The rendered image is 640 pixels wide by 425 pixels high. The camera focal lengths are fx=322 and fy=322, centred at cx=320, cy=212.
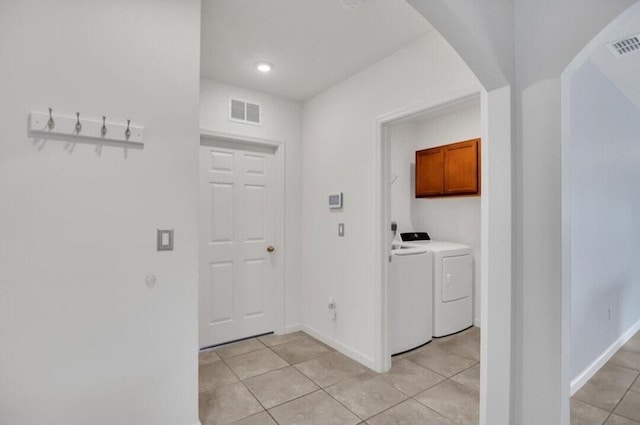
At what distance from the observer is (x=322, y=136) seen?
3312mm

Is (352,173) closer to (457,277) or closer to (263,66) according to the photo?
(263,66)

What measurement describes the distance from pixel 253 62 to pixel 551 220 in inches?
95.7

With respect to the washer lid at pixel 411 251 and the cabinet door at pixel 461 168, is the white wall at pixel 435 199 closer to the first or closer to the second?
the cabinet door at pixel 461 168

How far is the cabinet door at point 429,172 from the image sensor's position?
374 centimetres

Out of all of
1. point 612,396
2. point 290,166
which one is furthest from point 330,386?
point 290,166

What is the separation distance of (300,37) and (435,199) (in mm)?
2679

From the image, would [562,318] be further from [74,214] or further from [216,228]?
[216,228]

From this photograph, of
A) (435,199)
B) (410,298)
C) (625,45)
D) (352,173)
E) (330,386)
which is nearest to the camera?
(625,45)

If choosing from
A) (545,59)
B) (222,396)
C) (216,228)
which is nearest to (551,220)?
(545,59)

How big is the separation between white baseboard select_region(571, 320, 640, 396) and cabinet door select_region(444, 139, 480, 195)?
1.73 metres

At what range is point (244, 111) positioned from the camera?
10.6 feet

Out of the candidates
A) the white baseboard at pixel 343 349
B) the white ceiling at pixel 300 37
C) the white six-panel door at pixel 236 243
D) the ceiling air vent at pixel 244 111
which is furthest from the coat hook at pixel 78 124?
the white baseboard at pixel 343 349

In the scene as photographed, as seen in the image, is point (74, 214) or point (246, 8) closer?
point (74, 214)

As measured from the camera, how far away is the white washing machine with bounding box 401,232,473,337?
10.9ft
